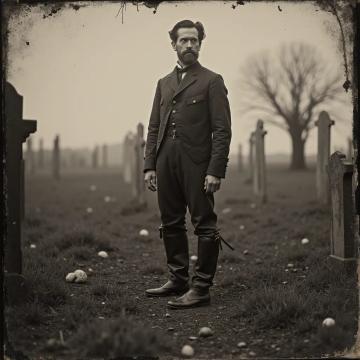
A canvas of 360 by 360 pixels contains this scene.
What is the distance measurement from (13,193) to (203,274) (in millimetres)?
1907

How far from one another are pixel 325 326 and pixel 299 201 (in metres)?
7.94

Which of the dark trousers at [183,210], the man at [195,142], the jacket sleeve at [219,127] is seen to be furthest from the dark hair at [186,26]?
the dark trousers at [183,210]

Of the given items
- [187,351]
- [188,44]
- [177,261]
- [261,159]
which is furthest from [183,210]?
[261,159]

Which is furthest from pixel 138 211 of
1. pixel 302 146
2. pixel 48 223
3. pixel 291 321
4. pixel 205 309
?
pixel 302 146

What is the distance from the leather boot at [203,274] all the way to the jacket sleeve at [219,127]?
0.67m

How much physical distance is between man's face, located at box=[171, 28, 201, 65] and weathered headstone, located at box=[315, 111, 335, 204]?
5.91m

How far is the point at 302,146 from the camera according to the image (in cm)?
2139

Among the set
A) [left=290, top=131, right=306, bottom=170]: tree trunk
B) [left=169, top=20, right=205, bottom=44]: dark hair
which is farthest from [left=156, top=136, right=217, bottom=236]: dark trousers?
[left=290, top=131, right=306, bottom=170]: tree trunk

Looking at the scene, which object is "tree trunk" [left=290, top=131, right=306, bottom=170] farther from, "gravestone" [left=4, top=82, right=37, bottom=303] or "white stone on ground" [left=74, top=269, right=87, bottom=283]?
"gravestone" [left=4, top=82, right=37, bottom=303]

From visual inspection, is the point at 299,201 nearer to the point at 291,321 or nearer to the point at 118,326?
the point at 291,321

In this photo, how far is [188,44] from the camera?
14.1 feet

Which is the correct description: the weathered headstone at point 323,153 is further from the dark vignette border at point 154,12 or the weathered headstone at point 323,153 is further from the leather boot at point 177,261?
the dark vignette border at point 154,12

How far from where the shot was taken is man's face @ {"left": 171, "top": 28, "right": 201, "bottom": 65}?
4.28 metres

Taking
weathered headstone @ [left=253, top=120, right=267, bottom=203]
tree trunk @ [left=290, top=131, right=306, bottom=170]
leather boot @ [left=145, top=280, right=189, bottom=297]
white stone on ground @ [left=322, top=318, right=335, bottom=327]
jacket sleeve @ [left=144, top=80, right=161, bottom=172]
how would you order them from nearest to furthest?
1. white stone on ground @ [left=322, top=318, right=335, bottom=327]
2. leather boot @ [left=145, top=280, right=189, bottom=297]
3. jacket sleeve @ [left=144, top=80, right=161, bottom=172]
4. weathered headstone @ [left=253, top=120, right=267, bottom=203]
5. tree trunk @ [left=290, top=131, right=306, bottom=170]
